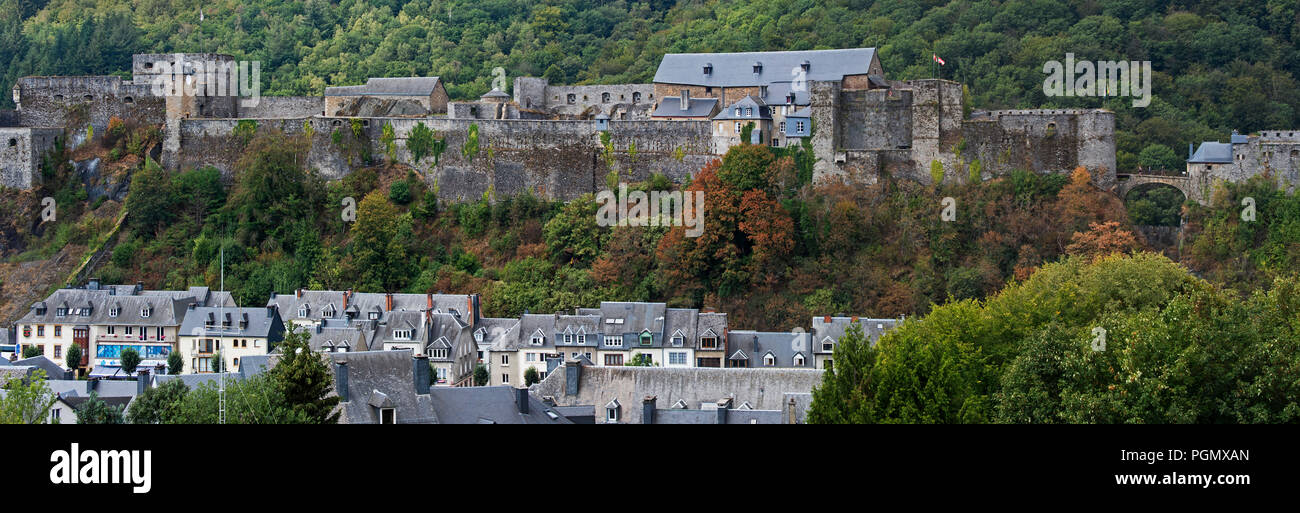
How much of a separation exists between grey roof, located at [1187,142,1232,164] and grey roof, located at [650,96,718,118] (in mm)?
14121

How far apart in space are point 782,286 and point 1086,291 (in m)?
12.3

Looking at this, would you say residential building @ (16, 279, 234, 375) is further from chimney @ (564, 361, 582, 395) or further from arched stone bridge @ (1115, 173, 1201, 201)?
arched stone bridge @ (1115, 173, 1201, 201)

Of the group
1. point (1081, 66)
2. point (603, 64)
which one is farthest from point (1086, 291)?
point (603, 64)

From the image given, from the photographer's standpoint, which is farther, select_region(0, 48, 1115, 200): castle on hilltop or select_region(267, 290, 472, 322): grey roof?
select_region(0, 48, 1115, 200): castle on hilltop

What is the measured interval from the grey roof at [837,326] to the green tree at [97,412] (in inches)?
693

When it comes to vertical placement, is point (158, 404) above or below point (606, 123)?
below

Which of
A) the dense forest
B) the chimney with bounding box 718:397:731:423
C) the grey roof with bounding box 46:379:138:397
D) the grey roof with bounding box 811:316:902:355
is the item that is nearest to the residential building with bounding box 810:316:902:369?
the grey roof with bounding box 811:316:902:355

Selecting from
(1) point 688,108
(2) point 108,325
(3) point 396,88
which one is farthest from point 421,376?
(3) point 396,88

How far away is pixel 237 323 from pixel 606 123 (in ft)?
40.7

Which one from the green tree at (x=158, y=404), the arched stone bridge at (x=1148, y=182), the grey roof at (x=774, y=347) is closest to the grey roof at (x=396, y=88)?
the grey roof at (x=774, y=347)

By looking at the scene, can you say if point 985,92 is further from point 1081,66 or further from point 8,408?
point 8,408

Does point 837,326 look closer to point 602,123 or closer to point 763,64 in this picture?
point 602,123

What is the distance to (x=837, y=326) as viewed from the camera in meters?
39.0

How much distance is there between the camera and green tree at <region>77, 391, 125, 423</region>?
26513mm
